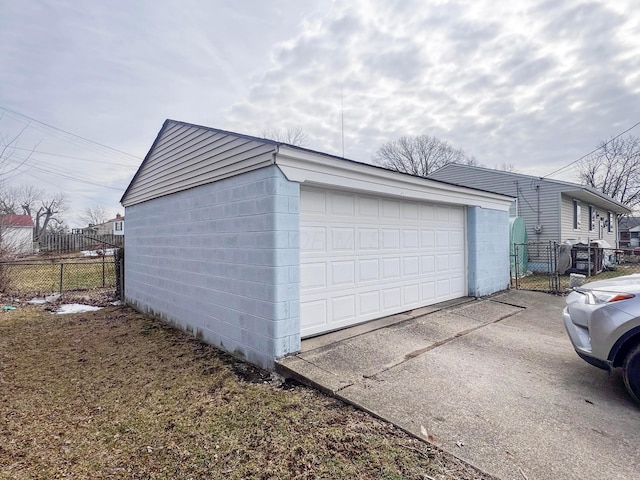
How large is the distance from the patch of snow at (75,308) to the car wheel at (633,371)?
9.95 m

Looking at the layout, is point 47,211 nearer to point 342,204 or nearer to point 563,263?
point 342,204

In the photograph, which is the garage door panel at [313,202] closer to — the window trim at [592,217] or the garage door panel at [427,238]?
the garage door panel at [427,238]

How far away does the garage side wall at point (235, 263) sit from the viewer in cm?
389

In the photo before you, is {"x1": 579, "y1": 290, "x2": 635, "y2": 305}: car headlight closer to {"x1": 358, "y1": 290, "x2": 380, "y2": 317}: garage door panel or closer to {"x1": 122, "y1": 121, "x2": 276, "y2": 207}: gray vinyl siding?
{"x1": 358, "y1": 290, "x2": 380, "y2": 317}: garage door panel

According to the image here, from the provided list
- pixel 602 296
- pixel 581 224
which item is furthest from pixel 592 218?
pixel 602 296

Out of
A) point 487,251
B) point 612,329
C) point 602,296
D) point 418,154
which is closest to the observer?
point 612,329

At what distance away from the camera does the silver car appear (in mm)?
2881

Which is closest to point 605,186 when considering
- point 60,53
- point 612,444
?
point 612,444

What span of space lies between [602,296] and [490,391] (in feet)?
4.73

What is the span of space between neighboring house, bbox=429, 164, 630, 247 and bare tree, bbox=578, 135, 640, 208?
1482cm

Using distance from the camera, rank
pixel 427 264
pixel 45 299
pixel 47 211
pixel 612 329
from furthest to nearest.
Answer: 1. pixel 47 211
2. pixel 45 299
3. pixel 427 264
4. pixel 612 329

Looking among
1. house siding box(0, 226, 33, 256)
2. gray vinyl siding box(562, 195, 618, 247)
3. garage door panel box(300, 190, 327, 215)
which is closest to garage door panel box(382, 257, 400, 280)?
garage door panel box(300, 190, 327, 215)

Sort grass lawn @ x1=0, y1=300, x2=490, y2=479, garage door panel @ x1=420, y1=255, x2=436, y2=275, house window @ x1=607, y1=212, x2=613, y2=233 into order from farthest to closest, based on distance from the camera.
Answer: house window @ x1=607, y1=212, x2=613, y2=233 → garage door panel @ x1=420, y1=255, x2=436, y2=275 → grass lawn @ x1=0, y1=300, x2=490, y2=479

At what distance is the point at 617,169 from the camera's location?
28.0 meters
